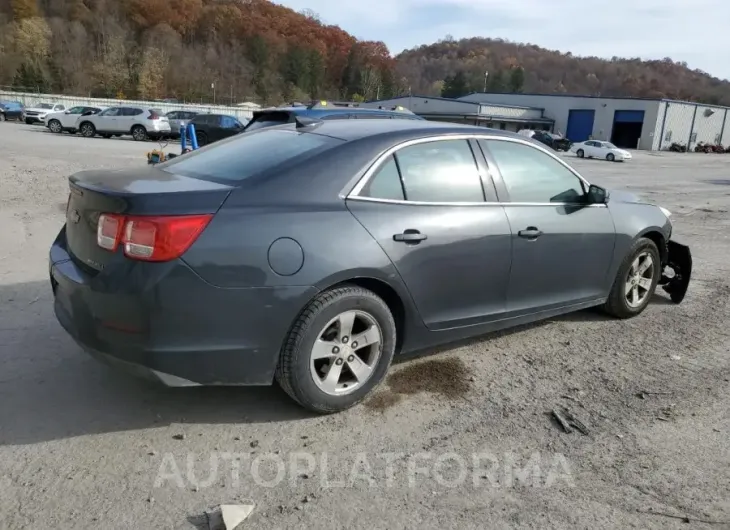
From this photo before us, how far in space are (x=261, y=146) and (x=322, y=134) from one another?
1.29ft

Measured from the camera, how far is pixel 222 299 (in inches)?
115

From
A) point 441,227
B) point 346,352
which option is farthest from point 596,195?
point 346,352

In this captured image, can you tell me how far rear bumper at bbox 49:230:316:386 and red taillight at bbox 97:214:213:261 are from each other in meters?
0.06

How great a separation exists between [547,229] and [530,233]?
19 centimetres

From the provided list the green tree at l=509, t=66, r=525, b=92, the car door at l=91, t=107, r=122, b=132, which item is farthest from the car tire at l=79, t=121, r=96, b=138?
the green tree at l=509, t=66, r=525, b=92

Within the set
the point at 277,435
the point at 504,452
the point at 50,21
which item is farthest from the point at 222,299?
the point at 50,21

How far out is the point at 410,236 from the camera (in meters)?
3.49

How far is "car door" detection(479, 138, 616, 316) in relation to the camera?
13.3 feet

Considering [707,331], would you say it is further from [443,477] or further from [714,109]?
[714,109]

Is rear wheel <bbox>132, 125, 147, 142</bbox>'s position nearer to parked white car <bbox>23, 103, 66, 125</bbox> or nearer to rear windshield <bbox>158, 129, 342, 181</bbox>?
parked white car <bbox>23, 103, 66, 125</bbox>

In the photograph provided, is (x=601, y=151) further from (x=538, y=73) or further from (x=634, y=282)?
(x=538, y=73)

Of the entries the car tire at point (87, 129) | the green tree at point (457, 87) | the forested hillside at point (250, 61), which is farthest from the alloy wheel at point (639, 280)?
the green tree at point (457, 87)

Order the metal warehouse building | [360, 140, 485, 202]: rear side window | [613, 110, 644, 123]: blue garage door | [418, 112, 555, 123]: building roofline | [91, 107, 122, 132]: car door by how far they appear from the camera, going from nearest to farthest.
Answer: [360, 140, 485, 202]: rear side window < [91, 107, 122, 132]: car door < [418, 112, 555, 123]: building roofline < the metal warehouse building < [613, 110, 644, 123]: blue garage door

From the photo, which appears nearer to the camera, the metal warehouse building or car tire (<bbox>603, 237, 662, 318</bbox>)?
car tire (<bbox>603, 237, 662, 318</bbox>)
